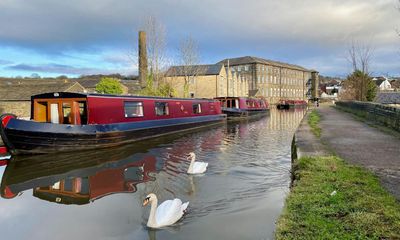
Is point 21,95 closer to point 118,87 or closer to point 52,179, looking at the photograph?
point 118,87

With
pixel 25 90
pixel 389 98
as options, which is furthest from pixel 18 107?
pixel 389 98

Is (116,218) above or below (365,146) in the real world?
below

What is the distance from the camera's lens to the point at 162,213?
5.19m

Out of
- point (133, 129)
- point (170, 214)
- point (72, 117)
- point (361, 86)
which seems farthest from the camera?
point (361, 86)

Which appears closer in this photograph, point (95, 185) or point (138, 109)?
point (95, 185)

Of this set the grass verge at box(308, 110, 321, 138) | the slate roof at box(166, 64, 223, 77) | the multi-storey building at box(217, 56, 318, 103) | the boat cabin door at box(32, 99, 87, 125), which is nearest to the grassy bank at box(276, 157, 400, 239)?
the grass verge at box(308, 110, 321, 138)

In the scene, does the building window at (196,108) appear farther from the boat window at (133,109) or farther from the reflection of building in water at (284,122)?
the boat window at (133,109)

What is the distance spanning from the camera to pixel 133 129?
607 inches

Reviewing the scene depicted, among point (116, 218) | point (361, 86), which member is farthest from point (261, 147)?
point (361, 86)

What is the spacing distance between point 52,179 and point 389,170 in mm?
7886

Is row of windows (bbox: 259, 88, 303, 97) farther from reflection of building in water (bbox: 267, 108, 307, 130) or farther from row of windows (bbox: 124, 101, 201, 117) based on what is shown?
row of windows (bbox: 124, 101, 201, 117)

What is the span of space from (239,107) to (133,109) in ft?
62.2

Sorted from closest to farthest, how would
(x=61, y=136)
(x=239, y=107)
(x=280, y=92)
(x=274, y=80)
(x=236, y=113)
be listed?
1. (x=61, y=136)
2. (x=236, y=113)
3. (x=239, y=107)
4. (x=274, y=80)
5. (x=280, y=92)

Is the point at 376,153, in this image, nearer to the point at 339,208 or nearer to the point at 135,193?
the point at 339,208
